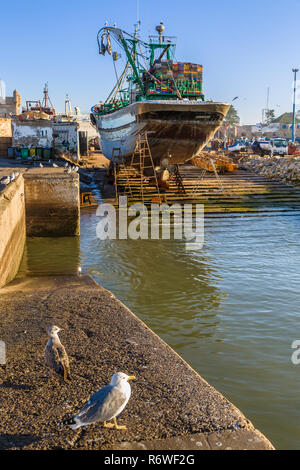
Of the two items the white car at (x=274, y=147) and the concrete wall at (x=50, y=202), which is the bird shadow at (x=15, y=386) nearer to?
the concrete wall at (x=50, y=202)

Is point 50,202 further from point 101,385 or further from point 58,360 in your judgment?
point 101,385

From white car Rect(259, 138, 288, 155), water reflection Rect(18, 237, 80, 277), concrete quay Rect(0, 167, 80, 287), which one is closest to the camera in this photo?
water reflection Rect(18, 237, 80, 277)

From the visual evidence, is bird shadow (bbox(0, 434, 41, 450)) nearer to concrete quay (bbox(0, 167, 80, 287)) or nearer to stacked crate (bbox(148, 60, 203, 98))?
concrete quay (bbox(0, 167, 80, 287))

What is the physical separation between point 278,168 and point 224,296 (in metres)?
20.0

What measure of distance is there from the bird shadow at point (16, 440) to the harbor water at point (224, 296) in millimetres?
2400

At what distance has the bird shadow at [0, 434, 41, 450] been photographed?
3400 mm

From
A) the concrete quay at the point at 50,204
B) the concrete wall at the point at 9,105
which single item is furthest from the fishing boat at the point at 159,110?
the concrete wall at the point at 9,105

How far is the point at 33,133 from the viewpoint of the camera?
101ft

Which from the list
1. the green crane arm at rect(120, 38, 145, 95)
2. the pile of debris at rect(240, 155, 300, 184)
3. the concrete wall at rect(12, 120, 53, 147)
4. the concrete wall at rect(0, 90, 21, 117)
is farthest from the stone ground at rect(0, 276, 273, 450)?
the concrete wall at rect(0, 90, 21, 117)

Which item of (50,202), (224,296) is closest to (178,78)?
(50,202)

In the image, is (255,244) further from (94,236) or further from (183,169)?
(183,169)

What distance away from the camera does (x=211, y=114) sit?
20922 mm

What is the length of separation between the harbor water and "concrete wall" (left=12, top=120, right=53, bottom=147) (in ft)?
54.7

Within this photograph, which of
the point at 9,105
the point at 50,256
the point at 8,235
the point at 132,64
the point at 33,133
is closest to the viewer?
the point at 8,235
